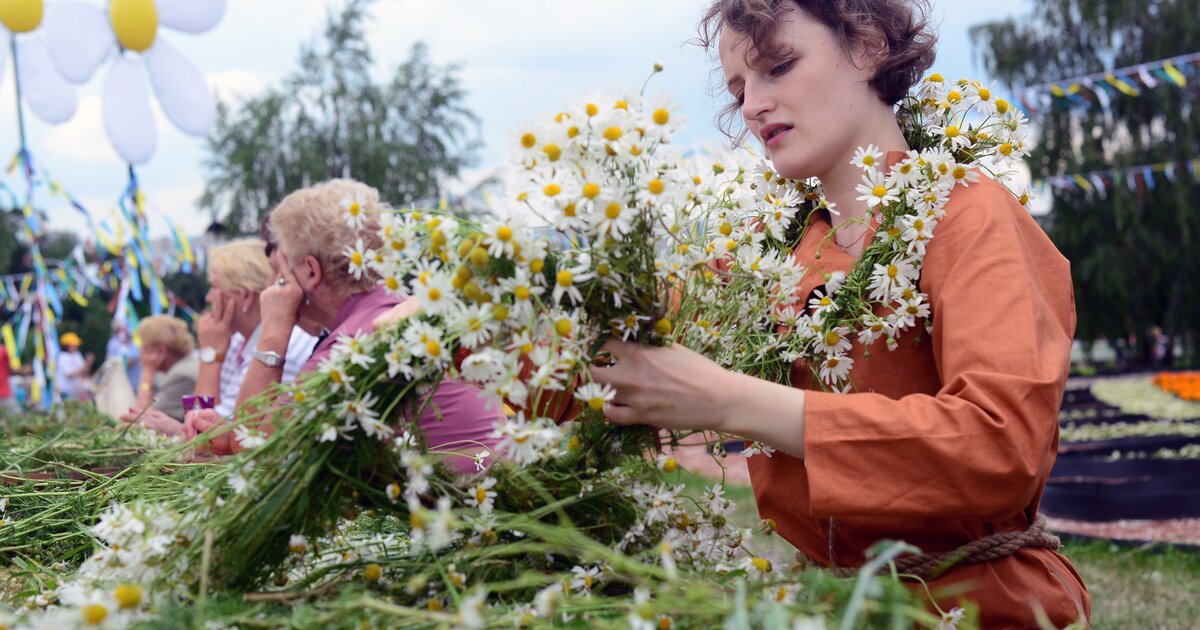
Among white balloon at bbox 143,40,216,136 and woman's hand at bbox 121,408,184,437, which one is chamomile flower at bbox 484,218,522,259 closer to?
woman's hand at bbox 121,408,184,437

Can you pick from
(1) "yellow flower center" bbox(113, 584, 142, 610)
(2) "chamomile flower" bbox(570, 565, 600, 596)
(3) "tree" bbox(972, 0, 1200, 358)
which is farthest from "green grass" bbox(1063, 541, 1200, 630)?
(3) "tree" bbox(972, 0, 1200, 358)

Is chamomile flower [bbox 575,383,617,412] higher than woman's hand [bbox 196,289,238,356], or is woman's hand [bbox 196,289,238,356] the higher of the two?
chamomile flower [bbox 575,383,617,412]

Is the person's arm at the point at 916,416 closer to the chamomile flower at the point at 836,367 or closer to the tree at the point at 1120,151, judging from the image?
the chamomile flower at the point at 836,367

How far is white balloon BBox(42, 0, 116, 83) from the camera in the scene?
604 cm

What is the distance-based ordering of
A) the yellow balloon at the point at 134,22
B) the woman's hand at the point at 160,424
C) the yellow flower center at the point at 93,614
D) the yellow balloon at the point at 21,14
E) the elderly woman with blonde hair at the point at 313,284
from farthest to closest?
the yellow balloon at the point at 21,14, the yellow balloon at the point at 134,22, the woman's hand at the point at 160,424, the elderly woman with blonde hair at the point at 313,284, the yellow flower center at the point at 93,614

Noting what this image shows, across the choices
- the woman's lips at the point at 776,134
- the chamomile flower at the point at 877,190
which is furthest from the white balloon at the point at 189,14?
the chamomile flower at the point at 877,190

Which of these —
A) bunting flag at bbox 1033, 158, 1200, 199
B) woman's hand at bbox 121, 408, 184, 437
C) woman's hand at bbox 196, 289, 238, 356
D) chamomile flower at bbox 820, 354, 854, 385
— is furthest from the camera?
Result: bunting flag at bbox 1033, 158, 1200, 199

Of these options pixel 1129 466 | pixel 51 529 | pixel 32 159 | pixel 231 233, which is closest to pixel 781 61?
pixel 51 529

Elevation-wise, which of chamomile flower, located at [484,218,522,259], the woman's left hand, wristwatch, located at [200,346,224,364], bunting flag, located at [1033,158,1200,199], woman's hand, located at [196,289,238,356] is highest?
chamomile flower, located at [484,218,522,259]

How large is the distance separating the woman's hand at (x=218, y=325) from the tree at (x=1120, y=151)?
20.6 metres

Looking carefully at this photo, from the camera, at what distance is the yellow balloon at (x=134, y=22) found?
5961 millimetres

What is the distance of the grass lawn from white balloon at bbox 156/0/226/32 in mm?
4422

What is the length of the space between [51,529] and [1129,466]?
21.1ft

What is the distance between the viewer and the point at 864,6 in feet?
5.45
